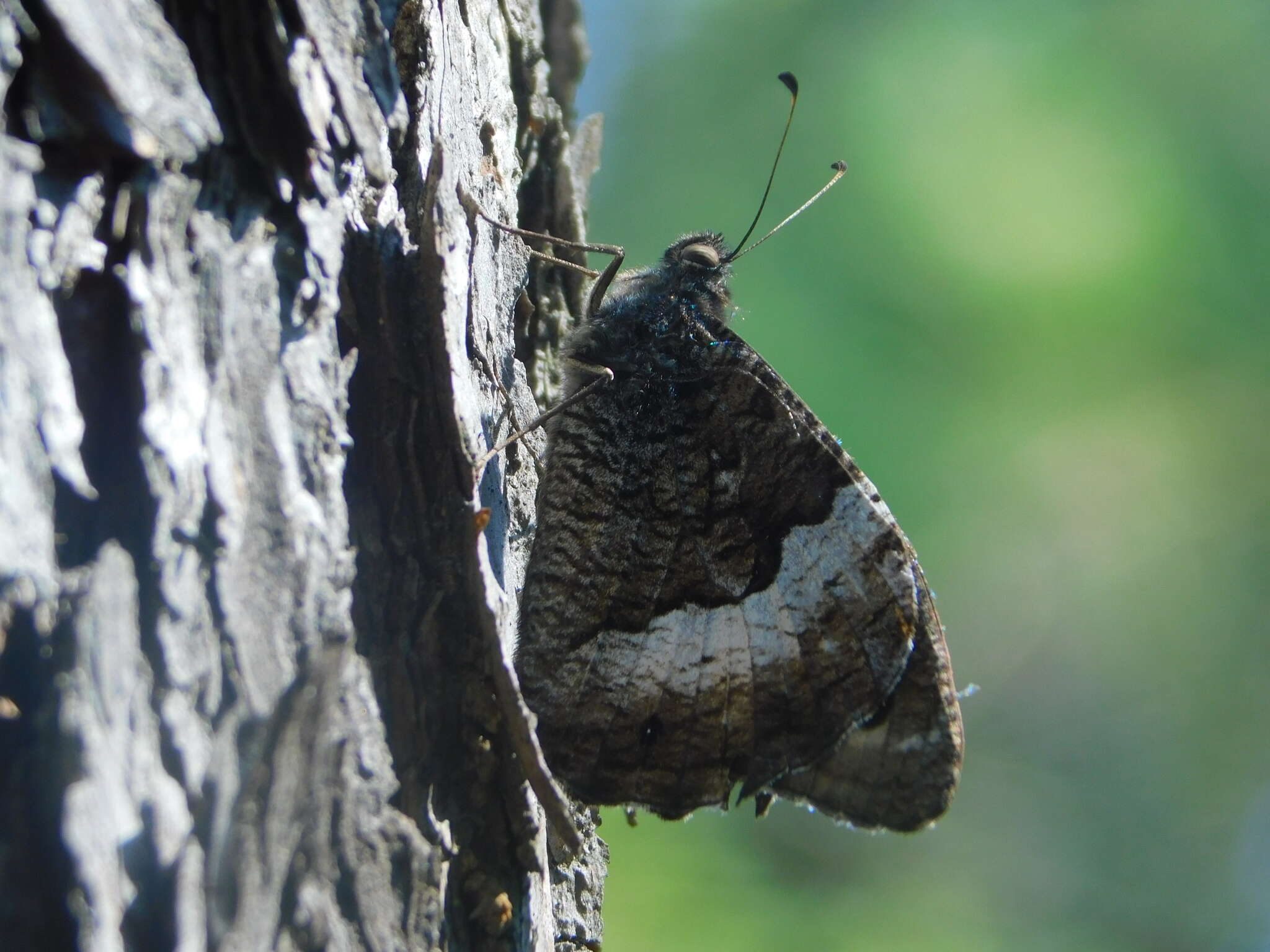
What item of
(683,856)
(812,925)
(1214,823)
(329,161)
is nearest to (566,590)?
(329,161)

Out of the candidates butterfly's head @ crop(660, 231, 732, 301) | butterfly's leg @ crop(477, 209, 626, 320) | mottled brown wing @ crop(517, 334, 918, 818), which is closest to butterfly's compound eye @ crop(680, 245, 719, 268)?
butterfly's head @ crop(660, 231, 732, 301)

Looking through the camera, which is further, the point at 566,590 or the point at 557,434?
the point at 557,434

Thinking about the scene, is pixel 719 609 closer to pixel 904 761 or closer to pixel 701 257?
pixel 904 761

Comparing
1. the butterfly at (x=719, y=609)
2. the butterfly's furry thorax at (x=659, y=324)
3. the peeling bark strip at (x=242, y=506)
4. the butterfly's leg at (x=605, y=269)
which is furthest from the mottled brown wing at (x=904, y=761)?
the butterfly's leg at (x=605, y=269)

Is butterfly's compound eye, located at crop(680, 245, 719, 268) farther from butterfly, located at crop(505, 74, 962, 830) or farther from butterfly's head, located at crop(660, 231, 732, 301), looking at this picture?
butterfly, located at crop(505, 74, 962, 830)

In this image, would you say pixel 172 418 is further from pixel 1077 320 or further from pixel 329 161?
pixel 1077 320

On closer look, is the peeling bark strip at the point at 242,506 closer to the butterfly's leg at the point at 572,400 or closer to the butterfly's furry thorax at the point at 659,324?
the butterfly's leg at the point at 572,400
